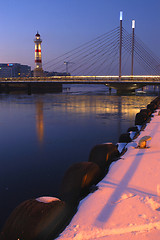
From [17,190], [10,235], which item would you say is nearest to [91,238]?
[10,235]

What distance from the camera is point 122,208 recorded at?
3941 millimetres

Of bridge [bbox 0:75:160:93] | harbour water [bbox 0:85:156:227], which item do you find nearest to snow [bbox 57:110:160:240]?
harbour water [bbox 0:85:156:227]

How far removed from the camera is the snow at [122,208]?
3287 mm

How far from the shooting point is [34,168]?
809 centimetres

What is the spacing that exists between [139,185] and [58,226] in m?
2.27

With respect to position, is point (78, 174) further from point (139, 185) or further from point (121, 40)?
point (121, 40)

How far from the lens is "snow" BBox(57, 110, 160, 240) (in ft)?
10.8

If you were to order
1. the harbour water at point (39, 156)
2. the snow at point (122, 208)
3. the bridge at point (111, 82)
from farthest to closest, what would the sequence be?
the bridge at point (111, 82) < the harbour water at point (39, 156) < the snow at point (122, 208)

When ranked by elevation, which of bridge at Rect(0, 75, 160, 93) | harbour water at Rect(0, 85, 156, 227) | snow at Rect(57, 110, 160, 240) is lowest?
harbour water at Rect(0, 85, 156, 227)

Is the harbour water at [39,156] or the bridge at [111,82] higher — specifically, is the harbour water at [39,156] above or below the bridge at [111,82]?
below

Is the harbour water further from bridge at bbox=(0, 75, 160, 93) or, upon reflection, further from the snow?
bridge at bbox=(0, 75, 160, 93)

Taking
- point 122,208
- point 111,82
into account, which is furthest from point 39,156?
point 111,82

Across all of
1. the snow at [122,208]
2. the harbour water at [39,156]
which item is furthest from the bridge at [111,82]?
the snow at [122,208]

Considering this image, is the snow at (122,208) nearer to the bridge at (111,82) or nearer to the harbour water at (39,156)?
the harbour water at (39,156)
